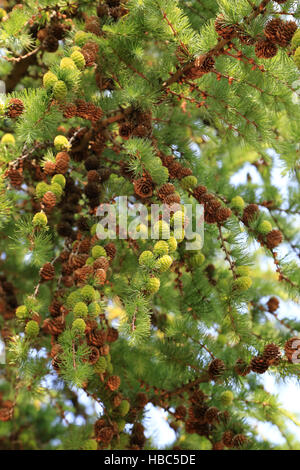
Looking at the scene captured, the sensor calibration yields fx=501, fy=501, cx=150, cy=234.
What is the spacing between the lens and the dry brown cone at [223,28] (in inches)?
38.5

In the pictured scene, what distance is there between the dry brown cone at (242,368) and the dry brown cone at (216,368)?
0.11ft

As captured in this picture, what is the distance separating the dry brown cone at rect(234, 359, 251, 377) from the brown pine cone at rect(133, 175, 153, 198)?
0.44 meters

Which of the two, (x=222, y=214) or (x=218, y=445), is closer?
(x=222, y=214)

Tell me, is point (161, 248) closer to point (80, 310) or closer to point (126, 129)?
point (80, 310)

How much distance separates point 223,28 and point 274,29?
12 cm

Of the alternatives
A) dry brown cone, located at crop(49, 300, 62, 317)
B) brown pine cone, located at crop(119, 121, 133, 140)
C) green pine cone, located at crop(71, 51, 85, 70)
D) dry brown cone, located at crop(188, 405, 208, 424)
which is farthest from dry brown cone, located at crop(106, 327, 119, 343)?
green pine cone, located at crop(71, 51, 85, 70)

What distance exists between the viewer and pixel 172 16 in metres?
1.07

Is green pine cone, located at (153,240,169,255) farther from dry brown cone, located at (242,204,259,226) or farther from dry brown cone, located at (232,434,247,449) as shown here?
dry brown cone, located at (232,434,247,449)

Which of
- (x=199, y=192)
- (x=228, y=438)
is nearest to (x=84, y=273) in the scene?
(x=199, y=192)

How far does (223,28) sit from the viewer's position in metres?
0.98

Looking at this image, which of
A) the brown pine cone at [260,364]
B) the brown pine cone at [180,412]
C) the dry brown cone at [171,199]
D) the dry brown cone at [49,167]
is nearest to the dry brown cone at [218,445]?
the brown pine cone at [180,412]

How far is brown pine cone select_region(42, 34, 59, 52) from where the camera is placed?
56.0 inches
